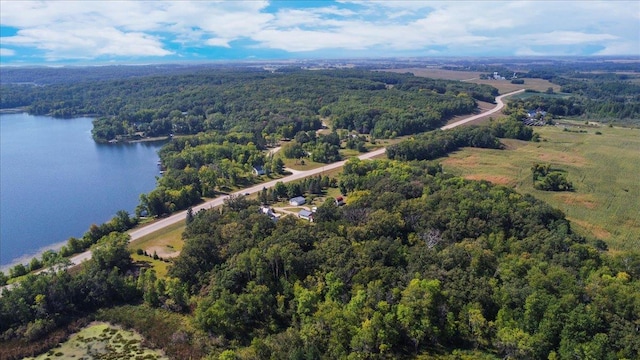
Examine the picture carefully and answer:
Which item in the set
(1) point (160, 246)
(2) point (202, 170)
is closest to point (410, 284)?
(1) point (160, 246)

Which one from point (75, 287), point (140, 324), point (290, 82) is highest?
point (290, 82)

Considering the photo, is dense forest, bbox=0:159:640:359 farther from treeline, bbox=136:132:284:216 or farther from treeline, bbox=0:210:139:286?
treeline, bbox=136:132:284:216

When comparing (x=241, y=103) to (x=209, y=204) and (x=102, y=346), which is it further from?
(x=102, y=346)

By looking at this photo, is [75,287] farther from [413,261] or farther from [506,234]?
A: [506,234]

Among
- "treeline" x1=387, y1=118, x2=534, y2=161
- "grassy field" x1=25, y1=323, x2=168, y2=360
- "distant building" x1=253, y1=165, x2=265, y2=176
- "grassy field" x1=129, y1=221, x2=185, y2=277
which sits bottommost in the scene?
"grassy field" x1=25, y1=323, x2=168, y2=360

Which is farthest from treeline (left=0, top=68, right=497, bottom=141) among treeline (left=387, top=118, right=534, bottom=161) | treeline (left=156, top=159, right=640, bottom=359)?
treeline (left=156, top=159, right=640, bottom=359)

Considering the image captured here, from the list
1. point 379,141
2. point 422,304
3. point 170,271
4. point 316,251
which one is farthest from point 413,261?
point 379,141
